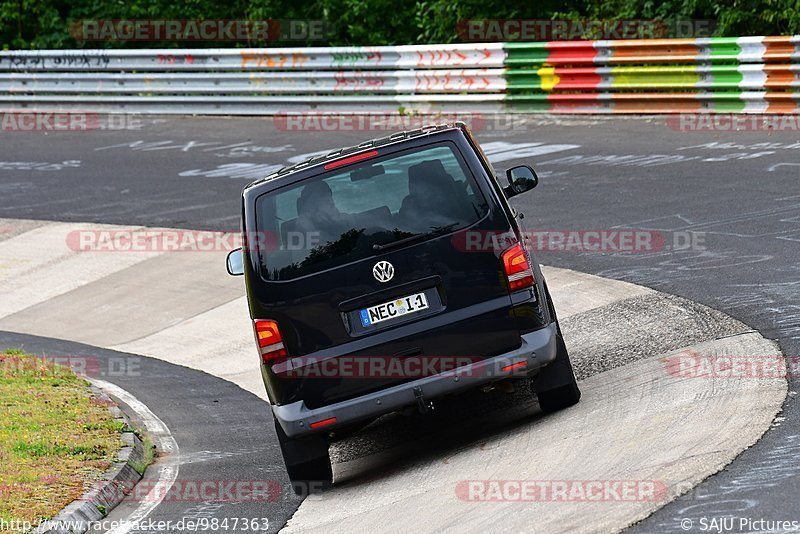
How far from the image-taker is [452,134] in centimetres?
773

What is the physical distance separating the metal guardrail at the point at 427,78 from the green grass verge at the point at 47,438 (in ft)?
Answer: 34.1

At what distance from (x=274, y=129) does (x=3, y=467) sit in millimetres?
13937

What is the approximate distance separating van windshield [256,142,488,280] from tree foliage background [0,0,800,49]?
13.2m

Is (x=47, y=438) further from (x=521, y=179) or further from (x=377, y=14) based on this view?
(x=377, y=14)

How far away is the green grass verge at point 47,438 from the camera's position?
25.2ft

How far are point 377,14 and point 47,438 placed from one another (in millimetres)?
18277

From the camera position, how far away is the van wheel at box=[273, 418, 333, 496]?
7699 mm

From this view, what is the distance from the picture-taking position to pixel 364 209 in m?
7.54
